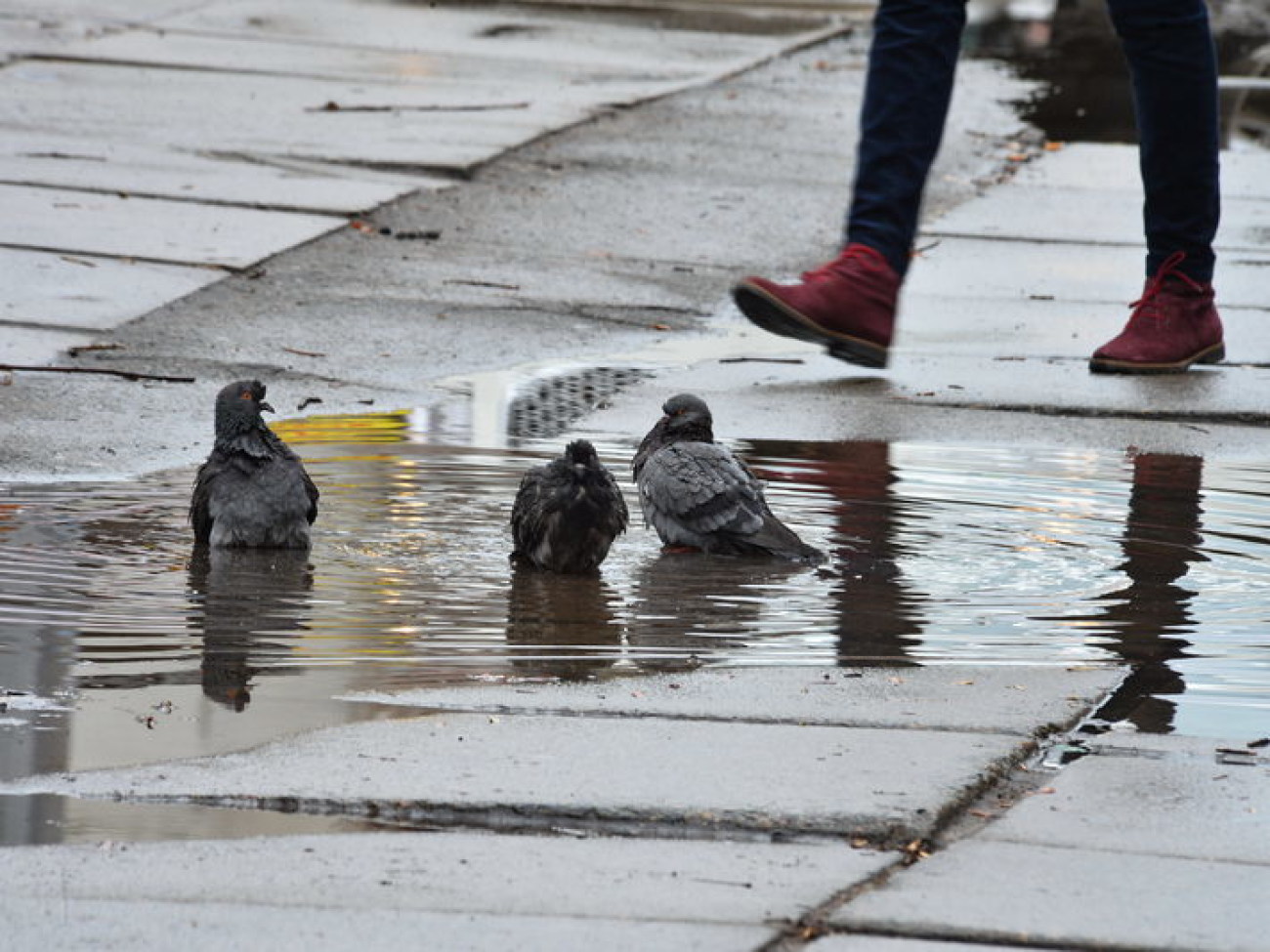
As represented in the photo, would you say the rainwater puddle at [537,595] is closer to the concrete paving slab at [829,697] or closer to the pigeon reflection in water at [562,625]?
the pigeon reflection in water at [562,625]

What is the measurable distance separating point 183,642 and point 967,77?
1138 centimetres

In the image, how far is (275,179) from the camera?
33.3 ft

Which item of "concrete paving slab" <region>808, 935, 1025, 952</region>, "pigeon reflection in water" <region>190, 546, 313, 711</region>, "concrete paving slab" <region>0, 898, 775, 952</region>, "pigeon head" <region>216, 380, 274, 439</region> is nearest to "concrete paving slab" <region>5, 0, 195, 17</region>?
"pigeon head" <region>216, 380, 274, 439</region>

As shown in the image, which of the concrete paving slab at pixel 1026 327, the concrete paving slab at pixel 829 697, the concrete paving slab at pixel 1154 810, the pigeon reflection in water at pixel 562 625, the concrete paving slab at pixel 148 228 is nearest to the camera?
the concrete paving slab at pixel 1154 810

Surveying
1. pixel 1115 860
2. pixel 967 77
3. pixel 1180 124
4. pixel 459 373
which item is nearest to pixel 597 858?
pixel 1115 860

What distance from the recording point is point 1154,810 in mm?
3771

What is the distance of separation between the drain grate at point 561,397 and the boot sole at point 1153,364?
146cm

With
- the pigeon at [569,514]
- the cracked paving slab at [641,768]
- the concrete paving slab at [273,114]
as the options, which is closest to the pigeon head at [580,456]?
the pigeon at [569,514]

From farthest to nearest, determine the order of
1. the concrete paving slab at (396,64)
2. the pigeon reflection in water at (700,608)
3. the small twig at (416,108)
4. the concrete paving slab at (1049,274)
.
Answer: the concrete paving slab at (396,64), the small twig at (416,108), the concrete paving slab at (1049,274), the pigeon reflection in water at (700,608)

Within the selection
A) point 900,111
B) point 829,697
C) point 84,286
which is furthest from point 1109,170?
point 829,697

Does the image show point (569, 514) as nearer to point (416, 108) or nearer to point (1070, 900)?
point (1070, 900)

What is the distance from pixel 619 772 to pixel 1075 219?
7.39 meters

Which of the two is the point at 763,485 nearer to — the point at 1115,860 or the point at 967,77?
the point at 1115,860

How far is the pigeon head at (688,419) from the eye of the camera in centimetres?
632
